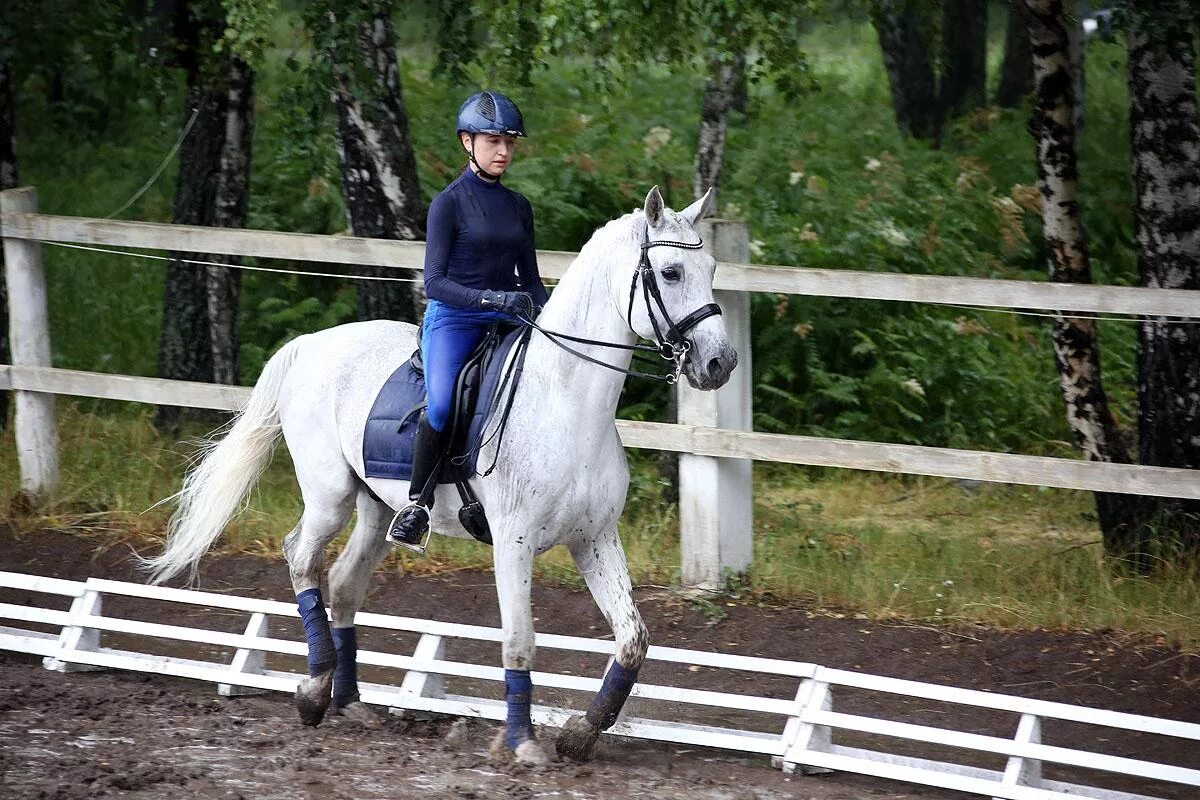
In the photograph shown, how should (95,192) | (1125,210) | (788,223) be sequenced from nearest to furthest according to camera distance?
(788,223), (1125,210), (95,192)

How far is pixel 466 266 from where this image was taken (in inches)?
222

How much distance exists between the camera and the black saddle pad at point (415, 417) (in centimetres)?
560

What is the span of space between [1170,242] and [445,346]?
13.5 ft

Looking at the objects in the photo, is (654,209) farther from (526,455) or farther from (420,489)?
(420,489)

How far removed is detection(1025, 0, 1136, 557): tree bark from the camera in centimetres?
760

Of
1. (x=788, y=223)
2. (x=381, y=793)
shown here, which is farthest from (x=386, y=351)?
(x=788, y=223)

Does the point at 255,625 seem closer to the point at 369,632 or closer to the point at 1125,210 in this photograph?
the point at 369,632

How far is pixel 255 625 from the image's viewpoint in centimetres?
671

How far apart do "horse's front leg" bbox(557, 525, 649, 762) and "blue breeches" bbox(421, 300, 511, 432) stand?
0.79m

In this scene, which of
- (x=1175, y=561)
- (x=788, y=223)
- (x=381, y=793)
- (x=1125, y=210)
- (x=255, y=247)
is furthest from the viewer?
(x=1125, y=210)

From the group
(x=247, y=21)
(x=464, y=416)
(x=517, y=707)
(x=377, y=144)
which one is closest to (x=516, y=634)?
(x=517, y=707)

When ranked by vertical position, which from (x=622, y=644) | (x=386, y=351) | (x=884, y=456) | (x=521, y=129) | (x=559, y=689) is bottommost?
(x=559, y=689)

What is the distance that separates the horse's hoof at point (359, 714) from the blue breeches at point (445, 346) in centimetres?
147

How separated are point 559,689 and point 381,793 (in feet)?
5.46
